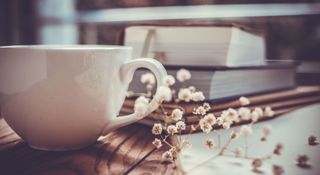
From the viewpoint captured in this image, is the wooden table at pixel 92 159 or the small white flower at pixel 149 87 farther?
the small white flower at pixel 149 87

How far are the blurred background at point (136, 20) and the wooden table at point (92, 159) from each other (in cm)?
64

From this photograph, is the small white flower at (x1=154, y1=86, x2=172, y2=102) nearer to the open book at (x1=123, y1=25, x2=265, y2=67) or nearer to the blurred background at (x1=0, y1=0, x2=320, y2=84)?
the open book at (x1=123, y1=25, x2=265, y2=67)

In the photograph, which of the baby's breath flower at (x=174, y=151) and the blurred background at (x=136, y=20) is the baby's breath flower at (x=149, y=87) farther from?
the blurred background at (x=136, y=20)

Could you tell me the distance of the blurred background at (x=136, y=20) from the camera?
110cm

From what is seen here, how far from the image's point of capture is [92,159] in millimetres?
373

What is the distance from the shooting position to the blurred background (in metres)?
1.10

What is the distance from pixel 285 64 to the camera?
732 mm

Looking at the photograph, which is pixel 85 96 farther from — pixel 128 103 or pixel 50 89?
pixel 128 103

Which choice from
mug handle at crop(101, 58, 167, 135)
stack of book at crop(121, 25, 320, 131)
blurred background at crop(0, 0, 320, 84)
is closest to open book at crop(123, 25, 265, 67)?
stack of book at crop(121, 25, 320, 131)

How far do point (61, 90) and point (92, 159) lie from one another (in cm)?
8

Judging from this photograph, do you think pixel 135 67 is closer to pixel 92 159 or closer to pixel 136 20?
pixel 92 159

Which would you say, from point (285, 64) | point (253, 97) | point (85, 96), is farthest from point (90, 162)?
point (285, 64)

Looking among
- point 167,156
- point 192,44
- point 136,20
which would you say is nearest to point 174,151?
point 167,156

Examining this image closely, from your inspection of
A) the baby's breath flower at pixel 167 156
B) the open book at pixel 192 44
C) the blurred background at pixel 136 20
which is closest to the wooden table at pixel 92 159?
the baby's breath flower at pixel 167 156
